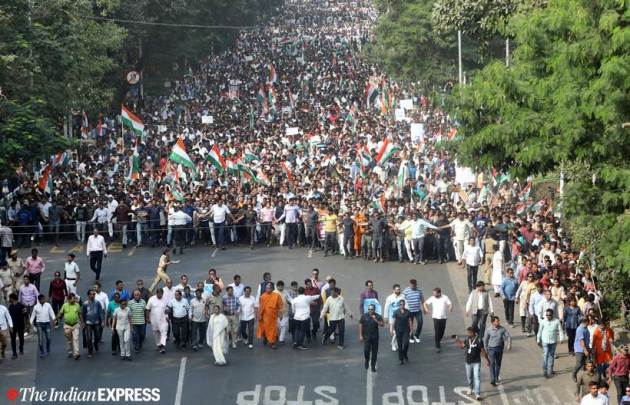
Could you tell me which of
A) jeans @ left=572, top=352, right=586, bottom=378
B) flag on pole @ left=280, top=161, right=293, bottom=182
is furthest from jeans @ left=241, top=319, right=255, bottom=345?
flag on pole @ left=280, top=161, right=293, bottom=182

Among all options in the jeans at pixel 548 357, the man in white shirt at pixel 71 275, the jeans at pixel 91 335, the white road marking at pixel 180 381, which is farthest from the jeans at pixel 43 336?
the jeans at pixel 548 357

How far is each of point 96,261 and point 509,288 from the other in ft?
31.1

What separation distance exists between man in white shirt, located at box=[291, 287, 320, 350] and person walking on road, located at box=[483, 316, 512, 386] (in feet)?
11.9

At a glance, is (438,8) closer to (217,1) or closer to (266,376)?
(266,376)

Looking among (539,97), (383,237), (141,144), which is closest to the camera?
(539,97)

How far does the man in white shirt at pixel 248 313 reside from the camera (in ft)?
84.5

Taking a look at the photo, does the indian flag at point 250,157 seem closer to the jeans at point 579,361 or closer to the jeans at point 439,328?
the jeans at point 439,328

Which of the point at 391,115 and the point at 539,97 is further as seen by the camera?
the point at 391,115

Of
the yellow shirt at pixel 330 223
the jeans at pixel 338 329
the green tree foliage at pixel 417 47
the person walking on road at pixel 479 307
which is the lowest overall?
the jeans at pixel 338 329

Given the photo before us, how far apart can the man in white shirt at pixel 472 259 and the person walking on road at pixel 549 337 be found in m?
5.01

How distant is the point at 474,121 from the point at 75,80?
2089 cm

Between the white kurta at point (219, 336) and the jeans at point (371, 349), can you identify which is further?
the white kurta at point (219, 336)

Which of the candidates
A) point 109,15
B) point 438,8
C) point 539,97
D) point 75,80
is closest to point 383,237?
point 438,8

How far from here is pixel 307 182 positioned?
4009 cm
